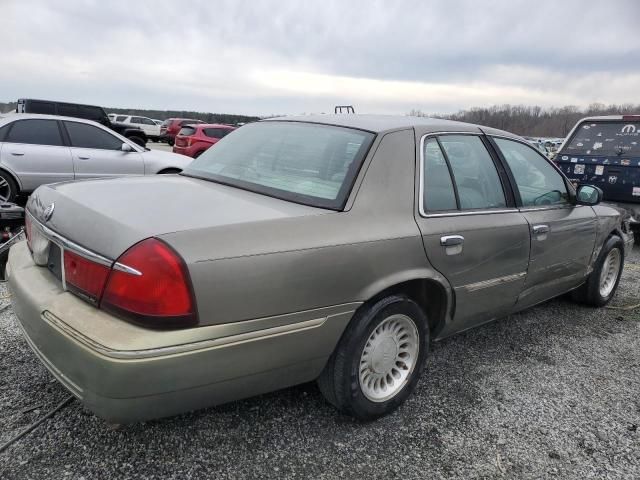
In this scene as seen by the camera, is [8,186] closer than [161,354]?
No

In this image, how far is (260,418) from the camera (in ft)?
8.43

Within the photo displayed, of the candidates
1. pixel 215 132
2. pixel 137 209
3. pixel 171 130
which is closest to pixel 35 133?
pixel 137 209

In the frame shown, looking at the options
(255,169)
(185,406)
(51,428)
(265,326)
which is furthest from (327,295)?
(51,428)

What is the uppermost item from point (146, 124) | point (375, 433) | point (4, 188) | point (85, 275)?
point (85, 275)

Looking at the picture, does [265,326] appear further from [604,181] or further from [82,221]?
[604,181]

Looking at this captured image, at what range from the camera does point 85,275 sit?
6.57ft

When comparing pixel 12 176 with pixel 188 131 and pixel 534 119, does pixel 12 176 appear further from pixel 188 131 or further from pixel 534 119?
pixel 534 119

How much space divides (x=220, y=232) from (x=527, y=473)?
1746 mm

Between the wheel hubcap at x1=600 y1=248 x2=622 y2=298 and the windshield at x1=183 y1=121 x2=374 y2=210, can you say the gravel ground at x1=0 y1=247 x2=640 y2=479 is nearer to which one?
the windshield at x1=183 y1=121 x2=374 y2=210

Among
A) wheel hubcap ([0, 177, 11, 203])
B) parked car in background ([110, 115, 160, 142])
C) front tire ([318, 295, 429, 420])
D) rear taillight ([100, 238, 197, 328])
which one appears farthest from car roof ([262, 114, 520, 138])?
parked car in background ([110, 115, 160, 142])

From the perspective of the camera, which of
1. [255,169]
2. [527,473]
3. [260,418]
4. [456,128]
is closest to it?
[527,473]

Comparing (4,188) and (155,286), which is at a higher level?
(155,286)

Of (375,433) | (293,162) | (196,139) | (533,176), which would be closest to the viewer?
(375,433)

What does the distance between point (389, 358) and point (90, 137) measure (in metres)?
7.07
